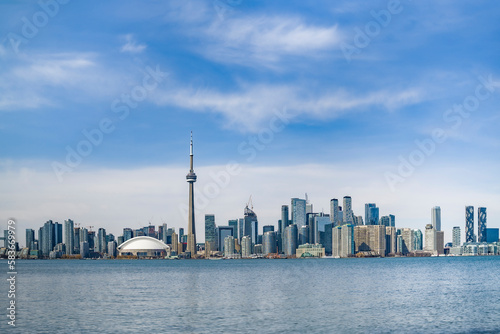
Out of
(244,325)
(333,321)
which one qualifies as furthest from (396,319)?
(244,325)

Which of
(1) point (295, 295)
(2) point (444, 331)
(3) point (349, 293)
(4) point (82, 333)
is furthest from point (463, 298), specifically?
(4) point (82, 333)

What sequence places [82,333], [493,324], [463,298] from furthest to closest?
[463,298]
[493,324]
[82,333]

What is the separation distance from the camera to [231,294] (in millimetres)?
103312

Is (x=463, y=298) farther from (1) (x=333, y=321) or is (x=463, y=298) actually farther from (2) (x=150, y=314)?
(2) (x=150, y=314)

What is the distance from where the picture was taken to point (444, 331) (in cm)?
6131

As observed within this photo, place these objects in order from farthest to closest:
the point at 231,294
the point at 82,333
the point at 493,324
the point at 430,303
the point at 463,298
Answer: the point at 231,294 → the point at 463,298 → the point at 430,303 → the point at 493,324 → the point at 82,333

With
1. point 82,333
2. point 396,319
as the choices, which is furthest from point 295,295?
point 82,333

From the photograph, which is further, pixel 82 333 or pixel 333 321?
pixel 333 321

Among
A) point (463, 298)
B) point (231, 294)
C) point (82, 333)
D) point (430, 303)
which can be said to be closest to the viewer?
point (82, 333)

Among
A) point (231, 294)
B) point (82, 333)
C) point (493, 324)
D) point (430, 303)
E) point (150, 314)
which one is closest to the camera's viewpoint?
point (82, 333)

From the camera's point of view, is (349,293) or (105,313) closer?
(105,313)

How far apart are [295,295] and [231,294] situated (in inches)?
482

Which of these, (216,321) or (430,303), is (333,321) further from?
(430,303)

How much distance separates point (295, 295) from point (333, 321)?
108ft
